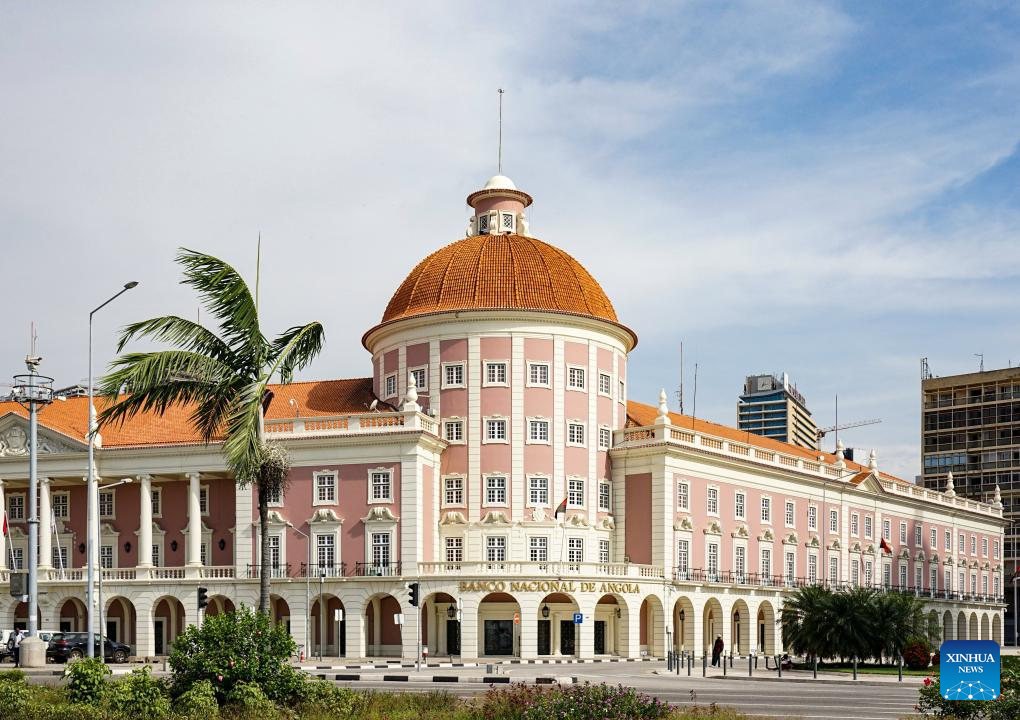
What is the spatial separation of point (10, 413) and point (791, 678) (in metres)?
46.5

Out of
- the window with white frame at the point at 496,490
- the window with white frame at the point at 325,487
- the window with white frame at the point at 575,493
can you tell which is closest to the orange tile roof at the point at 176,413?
the window with white frame at the point at 325,487

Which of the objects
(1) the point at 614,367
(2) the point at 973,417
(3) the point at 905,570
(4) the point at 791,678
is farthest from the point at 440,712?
(2) the point at 973,417

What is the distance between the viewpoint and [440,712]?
24.0 meters

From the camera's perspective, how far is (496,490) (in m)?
73.4

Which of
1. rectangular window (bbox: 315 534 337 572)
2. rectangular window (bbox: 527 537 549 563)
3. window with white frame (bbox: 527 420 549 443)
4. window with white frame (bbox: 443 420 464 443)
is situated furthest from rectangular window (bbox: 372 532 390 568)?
window with white frame (bbox: 527 420 549 443)

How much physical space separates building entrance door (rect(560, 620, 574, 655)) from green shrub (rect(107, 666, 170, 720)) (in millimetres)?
49265

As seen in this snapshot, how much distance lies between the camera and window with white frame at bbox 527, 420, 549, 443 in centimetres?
7412

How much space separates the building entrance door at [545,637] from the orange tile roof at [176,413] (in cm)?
1664

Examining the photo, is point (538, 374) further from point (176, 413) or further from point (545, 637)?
point (176, 413)

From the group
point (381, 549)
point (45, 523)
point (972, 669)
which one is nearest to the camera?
point (972, 669)

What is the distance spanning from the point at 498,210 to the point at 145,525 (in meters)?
27.2

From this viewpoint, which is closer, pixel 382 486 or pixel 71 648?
pixel 71 648

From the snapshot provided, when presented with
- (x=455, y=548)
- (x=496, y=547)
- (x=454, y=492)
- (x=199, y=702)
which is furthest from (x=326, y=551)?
(x=199, y=702)

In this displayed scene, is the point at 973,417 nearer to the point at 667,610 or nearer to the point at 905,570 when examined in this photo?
the point at 905,570
